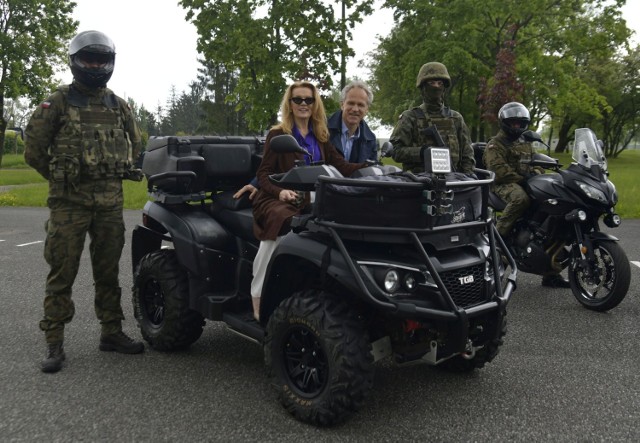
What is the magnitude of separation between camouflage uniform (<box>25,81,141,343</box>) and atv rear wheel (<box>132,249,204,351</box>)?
0.32 m

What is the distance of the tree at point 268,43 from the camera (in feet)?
58.9

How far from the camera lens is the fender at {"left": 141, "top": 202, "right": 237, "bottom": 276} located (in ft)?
13.8

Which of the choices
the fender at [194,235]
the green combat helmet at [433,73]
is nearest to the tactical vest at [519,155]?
the green combat helmet at [433,73]

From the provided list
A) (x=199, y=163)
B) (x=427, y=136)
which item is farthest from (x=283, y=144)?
(x=427, y=136)

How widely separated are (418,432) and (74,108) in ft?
9.96

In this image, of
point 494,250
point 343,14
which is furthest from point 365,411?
point 343,14

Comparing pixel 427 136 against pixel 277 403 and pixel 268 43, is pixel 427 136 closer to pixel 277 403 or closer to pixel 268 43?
pixel 277 403

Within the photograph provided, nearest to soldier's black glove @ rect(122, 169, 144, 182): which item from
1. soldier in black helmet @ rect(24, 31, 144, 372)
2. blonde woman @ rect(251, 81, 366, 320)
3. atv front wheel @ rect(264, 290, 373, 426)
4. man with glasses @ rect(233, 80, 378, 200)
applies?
soldier in black helmet @ rect(24, 31, 144, 372)

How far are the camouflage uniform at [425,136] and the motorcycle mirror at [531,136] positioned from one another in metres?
0.92

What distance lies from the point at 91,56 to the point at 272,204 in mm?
1634

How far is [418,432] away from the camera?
325cm

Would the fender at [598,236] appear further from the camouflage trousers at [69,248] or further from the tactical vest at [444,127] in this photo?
the camouflage trousers at [69,248]

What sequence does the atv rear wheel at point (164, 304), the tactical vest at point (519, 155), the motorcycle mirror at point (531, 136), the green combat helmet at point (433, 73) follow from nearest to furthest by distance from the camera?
the atv rear wheel at point (164, 304) → the green combat helmet at point (433, 73) → the motorcycle mirror at point (531, 136) → the tactical vest at point (519, 155)

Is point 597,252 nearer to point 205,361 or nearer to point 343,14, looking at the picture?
point 205,361
